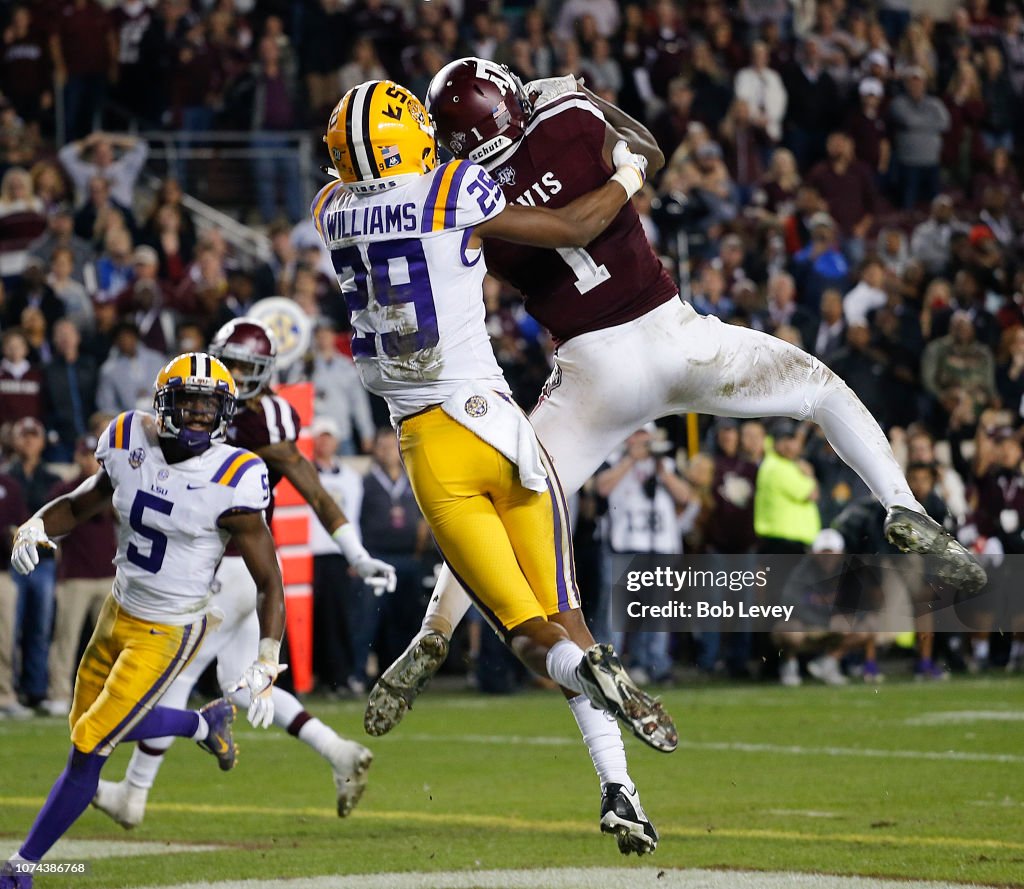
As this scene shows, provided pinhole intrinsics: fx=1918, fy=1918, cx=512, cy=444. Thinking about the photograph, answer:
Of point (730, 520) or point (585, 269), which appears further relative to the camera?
point (730, 520)

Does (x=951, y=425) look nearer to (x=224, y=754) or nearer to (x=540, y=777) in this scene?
(x=540, y=777)

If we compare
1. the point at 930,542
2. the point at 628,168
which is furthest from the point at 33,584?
the point at 930,542

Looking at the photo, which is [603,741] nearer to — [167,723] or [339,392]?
[167,723]

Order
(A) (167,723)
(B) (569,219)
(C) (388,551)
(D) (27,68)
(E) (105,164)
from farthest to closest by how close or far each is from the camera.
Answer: (D) (27,68) → (E) (105,164) → (C) (388,551) → (A) (167,723) → (B) (569,219)

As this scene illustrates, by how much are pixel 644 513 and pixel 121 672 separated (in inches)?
274

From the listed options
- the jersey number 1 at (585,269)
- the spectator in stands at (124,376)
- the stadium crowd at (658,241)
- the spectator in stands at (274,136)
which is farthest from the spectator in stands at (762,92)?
the jersey number 1 at (585,269)

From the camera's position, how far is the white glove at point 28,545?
7.30m

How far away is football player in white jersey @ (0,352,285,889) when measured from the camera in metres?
7.52

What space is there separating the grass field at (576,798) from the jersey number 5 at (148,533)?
1.22 meters

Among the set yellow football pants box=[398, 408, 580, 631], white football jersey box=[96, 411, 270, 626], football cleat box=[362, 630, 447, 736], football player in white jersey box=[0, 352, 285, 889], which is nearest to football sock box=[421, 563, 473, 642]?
football cleat box=[362, 630, 447, 736]

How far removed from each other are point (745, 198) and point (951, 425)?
3596 millimetres

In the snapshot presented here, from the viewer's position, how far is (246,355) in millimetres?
9195

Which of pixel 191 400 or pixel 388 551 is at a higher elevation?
pixel 191 400

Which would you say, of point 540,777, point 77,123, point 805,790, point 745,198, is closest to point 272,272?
point 77,123
